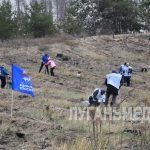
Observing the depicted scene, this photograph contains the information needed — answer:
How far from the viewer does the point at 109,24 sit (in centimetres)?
6166

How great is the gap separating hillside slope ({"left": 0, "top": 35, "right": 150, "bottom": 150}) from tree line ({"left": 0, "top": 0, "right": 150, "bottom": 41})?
5619mm

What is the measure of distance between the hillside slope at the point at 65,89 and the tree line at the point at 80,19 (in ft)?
18.4

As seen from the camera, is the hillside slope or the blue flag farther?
the blue flag

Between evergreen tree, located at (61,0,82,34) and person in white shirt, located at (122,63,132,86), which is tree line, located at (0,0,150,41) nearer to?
evergreen tree, located at (61,0,82,34)

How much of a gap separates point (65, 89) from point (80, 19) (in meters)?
38.7

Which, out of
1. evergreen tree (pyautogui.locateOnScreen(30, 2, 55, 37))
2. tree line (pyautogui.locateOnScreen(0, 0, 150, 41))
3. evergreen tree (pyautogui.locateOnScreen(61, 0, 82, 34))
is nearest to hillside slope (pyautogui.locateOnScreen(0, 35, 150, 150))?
evergreen tree (pyautogui.locateOnScreen(30, 2, 55, 37))

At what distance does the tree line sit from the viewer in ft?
165

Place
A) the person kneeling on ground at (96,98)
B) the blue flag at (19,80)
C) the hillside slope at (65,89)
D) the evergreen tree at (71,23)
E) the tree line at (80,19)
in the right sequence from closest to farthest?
the hillside slope at (65,89), the blue flag at (19,80), the person kneeling on ground at (96,98), the tree line at (80,19), the evergreen tree at (71,23)

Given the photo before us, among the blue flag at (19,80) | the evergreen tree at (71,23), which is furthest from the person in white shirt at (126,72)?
the evergreen tree at (71,23)

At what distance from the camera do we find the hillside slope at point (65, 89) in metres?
10.9

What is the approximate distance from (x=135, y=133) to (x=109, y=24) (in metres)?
50.9

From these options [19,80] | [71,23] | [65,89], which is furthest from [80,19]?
[19,80]

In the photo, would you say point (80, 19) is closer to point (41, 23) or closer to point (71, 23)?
point (71, 23)

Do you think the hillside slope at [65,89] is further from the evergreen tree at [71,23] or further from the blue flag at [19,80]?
the evergreen tree at [71,23]
